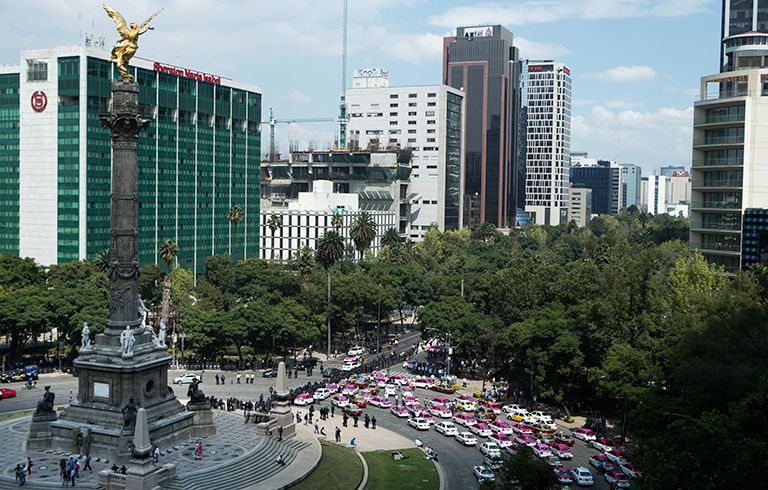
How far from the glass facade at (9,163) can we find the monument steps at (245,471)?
318 ft

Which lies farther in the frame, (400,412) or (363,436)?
(400,412)

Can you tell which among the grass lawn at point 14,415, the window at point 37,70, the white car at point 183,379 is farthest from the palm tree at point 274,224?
the grass lawn at point 14,415

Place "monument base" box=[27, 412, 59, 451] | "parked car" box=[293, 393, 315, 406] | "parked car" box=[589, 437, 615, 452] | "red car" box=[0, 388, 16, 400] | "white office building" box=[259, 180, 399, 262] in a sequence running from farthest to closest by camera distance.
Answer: "white office building" box=[259, 180, 399, 262] < "parked car" box=[293, 393, 315, 406] < "red car" box=[0, 388, 16, 400] < "parked car" box=[589, 437, 615, 452] < "monument base" box=[27, 412, 59, 451]

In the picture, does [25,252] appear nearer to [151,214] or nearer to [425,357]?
[151,214]

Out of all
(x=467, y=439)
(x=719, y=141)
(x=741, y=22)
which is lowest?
(x=467, y=439)

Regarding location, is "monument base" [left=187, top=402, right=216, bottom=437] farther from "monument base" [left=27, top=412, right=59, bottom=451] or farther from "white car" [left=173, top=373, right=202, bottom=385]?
"white car" [left=173, top=373, right=202, bottom=385]

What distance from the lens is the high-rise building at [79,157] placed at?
140 metres

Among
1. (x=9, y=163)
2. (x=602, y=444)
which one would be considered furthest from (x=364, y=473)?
(x=9, y=163)

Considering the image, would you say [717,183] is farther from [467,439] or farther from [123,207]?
[123,207]

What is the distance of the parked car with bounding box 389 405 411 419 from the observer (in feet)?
269

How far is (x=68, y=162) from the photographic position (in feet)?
462

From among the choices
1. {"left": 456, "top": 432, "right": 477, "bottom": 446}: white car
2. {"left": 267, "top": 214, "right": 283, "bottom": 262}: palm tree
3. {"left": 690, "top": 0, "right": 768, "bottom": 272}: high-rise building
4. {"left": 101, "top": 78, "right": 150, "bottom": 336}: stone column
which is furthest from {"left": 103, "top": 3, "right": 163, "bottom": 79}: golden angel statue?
{"left": 267, "top": 214, "right": 283, "bottom": 262}: palm tree

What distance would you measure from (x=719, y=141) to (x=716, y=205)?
8496 millimetres

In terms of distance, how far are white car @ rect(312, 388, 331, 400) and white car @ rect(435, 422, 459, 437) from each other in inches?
594
